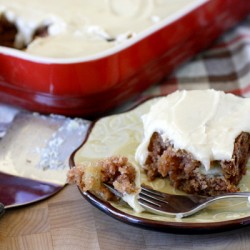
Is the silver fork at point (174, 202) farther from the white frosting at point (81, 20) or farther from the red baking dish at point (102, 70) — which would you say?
the white frosting at point (81, 20)

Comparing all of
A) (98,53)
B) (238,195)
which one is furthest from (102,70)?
(238,195)

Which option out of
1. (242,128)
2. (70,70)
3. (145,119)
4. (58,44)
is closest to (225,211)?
(242,128)

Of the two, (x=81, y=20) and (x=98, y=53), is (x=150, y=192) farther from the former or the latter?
(x=81, y=20)

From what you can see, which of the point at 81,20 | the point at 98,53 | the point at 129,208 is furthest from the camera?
the point at 81,20

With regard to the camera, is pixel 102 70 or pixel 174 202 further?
pixel 102 70

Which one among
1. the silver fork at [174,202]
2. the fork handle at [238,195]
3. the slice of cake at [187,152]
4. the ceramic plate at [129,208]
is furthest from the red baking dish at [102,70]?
the fork handle at [238,195]

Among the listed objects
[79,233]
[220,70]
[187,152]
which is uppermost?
[220,70]
